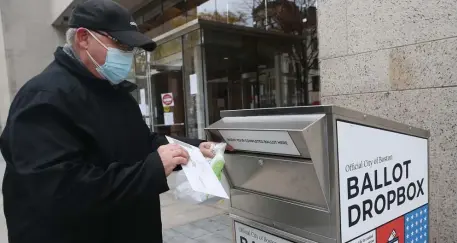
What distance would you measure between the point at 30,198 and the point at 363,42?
264cm

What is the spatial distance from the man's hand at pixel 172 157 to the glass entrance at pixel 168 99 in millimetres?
5957

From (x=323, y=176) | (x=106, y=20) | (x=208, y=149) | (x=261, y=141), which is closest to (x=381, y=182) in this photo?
(x=323, y=176)

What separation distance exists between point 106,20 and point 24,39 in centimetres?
1117

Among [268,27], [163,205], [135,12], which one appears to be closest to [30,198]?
[163,205]

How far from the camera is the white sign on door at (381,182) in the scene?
1.41 meters

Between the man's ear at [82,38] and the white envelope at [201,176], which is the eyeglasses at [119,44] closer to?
the man's ear at [82,38]

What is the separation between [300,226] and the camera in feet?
5.05

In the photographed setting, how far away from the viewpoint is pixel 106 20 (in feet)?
4.98

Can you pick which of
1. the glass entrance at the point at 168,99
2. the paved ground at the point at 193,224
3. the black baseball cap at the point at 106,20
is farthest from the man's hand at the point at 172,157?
the glass entrance at the point at 168,99

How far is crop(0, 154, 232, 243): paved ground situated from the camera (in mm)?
3842

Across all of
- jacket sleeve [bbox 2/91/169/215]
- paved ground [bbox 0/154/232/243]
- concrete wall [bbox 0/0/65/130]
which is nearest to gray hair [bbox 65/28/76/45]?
jacket sleeve [bbox 2/91/169/215]

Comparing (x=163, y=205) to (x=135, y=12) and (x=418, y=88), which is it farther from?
(x=135, y=12)

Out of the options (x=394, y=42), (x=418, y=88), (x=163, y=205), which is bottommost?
(x=163, y=205)

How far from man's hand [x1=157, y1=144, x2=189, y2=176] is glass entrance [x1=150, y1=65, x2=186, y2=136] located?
19.5 feet
